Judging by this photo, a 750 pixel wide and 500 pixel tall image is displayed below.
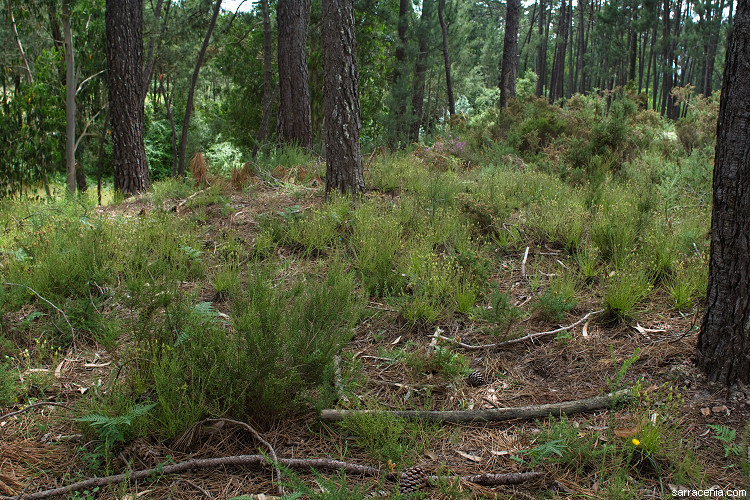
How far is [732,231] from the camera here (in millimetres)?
2451

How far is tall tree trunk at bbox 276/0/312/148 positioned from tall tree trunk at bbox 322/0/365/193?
3.54m

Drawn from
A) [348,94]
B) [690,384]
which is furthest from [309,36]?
[690,384]

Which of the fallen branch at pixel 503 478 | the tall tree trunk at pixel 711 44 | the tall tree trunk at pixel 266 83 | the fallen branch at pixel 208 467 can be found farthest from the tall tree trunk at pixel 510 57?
the tall tree trunk at pixel 711 44

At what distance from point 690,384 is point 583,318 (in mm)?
818

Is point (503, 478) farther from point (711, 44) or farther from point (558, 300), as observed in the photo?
point (711, 44)

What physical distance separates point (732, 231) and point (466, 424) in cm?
165

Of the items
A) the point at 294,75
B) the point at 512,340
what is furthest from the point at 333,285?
the point at 294,75

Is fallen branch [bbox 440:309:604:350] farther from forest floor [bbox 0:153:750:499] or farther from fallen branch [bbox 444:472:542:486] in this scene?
fallen branch [bbox 444:472:542:486]

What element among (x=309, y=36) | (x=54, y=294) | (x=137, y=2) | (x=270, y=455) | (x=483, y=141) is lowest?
(x=270, y=455)

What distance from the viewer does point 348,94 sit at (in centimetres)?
566

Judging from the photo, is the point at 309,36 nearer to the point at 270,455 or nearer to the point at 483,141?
the point at 483,141

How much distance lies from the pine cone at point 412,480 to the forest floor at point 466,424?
4 centimetres

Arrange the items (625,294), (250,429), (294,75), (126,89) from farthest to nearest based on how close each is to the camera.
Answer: (294,75) → (126,89) → (625,294) → (250,429)

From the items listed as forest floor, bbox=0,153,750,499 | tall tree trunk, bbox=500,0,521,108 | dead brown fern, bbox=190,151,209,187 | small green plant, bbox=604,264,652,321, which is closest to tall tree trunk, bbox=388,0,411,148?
tall tree trunk, bbox=500,0,521,108
